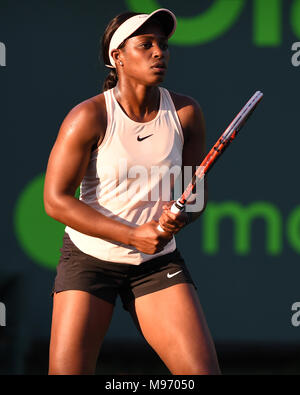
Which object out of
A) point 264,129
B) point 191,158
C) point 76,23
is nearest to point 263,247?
point 264,129

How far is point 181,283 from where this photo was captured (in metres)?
3.21

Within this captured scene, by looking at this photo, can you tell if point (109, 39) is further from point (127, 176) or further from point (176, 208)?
point (176, 208)

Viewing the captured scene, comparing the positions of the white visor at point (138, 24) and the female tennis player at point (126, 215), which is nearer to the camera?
the female tennis player at point (126, 215)

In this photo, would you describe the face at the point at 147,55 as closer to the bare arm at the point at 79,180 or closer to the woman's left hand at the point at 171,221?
the bare arm at the point at 79,180

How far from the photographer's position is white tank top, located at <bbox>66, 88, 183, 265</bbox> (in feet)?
10.5

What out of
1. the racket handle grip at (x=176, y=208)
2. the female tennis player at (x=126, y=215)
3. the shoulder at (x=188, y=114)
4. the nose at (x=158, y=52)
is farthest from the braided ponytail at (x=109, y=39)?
the racket handle grip at (x=176, y=208)

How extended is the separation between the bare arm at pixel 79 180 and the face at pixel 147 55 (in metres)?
0.25

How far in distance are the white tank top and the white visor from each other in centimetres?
25

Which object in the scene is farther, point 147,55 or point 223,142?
point 147,55

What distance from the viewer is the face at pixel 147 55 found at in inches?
127

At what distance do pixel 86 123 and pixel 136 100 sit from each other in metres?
0.31

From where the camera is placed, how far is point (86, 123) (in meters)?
3.12

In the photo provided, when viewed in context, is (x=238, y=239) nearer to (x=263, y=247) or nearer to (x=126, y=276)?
(x=263, y=247)

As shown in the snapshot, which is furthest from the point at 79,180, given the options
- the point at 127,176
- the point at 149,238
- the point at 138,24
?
the point at 138,24
